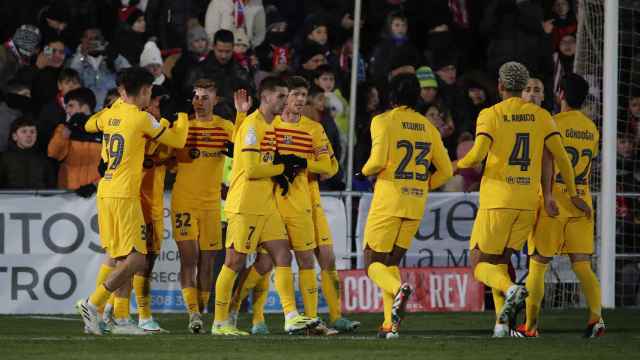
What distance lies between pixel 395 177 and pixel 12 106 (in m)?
7.30

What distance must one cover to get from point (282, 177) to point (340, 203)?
13.7 feet

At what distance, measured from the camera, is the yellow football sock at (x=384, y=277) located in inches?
Answer: 493

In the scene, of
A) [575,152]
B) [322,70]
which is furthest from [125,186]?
[322,70]

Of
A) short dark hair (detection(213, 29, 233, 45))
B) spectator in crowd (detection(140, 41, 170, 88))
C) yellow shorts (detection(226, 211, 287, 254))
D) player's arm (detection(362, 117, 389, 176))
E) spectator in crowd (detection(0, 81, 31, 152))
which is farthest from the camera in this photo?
short dark hair (detection(213, 29, 233, 45))

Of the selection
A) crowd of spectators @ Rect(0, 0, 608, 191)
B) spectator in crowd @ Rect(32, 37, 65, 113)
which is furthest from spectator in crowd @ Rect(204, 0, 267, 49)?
spectator in crowd @ Rect(32, 37, 65, 113)

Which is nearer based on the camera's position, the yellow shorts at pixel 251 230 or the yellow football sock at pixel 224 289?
the yellow shorts at pixel 251 230

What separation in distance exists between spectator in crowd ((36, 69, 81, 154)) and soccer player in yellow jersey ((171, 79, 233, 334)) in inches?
154

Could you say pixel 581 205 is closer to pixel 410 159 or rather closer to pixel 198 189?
pixel 410 159

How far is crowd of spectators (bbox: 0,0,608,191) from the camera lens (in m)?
18.1

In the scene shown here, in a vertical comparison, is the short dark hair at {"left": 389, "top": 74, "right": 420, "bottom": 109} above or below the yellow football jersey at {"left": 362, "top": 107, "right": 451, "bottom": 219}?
above

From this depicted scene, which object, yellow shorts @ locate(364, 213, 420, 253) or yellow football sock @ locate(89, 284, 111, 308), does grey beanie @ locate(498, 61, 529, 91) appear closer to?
yellow shorts @ locate(364, 213, 420, 253)

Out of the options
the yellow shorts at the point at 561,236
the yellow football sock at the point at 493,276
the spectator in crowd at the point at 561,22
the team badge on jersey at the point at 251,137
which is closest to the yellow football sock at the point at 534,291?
the yellow shorts at the point at 561,236

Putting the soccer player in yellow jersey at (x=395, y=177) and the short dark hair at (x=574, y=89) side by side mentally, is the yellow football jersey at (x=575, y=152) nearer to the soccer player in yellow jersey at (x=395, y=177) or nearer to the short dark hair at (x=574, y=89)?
the short dark hair at (x=574, y=89)

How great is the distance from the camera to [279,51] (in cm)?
2050
